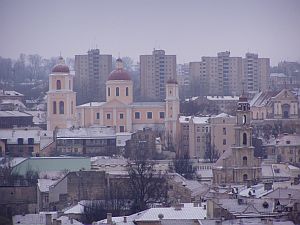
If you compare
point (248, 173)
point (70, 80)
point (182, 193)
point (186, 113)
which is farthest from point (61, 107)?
point (182, 193)

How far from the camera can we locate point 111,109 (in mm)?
42406

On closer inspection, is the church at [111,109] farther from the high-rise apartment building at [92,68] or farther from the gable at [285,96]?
the high-rise apartment building at [92,68]

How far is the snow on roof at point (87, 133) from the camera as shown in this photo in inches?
1433

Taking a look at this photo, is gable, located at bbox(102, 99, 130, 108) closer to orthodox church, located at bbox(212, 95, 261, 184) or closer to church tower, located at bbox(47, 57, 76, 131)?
church tower, located at bbox(47, 57, 76, 131)

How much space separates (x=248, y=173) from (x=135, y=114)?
14.8 meters

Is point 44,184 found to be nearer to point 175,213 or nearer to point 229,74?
point 175,213

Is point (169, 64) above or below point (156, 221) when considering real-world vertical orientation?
above

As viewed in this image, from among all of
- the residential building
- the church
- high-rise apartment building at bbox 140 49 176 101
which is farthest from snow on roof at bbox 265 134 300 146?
high-rise apartment building at bbox 140 49 176 101

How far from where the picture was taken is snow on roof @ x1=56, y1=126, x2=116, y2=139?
3641cm

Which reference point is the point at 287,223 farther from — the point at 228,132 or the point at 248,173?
the point at 228,132

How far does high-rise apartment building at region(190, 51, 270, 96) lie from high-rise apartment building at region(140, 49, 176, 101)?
2.19 m

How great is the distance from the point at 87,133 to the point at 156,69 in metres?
21.8

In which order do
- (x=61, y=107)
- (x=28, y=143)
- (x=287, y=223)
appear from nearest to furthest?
(x=287, y=223) → (x=28, y=143) → (x=61, y=107)

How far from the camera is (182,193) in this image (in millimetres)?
25203
